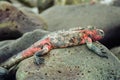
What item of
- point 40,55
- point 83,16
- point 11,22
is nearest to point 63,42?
point 40,55

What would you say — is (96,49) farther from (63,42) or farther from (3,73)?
(3,73)

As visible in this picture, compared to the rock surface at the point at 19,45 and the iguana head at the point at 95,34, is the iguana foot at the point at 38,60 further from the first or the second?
the rock surface at the point at 19,45

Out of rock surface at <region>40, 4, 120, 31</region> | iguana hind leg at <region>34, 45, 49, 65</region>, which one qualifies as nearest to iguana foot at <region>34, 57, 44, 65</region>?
iguana hind leg at <region>34, 45, 49, 65</region>

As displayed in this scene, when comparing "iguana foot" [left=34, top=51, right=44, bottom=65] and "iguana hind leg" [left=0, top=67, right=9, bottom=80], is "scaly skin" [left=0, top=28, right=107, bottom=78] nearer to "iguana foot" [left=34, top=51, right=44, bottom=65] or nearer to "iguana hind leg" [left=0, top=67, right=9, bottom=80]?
"iguana foot" [left=34, top=51, right=44, bottom=65]

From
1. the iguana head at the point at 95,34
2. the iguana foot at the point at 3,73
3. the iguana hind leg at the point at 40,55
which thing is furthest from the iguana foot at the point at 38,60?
the iguana head at the point at 95,34

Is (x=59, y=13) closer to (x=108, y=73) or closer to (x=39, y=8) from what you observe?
(x=39, y=8)

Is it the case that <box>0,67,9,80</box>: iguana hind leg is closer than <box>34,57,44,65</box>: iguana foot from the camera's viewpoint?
No
